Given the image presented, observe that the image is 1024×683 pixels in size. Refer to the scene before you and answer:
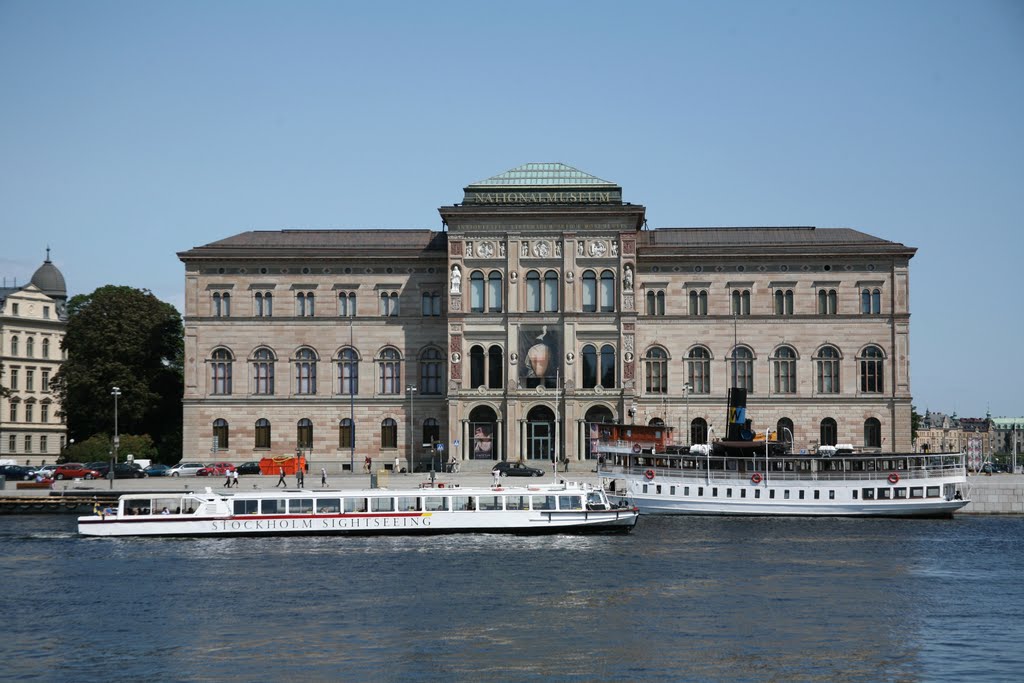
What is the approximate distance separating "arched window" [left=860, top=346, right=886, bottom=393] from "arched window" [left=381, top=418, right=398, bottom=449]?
38.9 m

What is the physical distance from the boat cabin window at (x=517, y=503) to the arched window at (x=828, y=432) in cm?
4669

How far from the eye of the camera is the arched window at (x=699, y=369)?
117375 mm

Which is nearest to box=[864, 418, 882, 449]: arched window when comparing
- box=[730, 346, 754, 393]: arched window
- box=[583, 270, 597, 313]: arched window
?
box=[730, 346, 754, 393]: arched window

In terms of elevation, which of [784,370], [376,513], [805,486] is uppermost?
[784,370]

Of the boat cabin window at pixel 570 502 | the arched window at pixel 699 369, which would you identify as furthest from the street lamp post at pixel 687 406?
the boat cabin window at pixel 570 502

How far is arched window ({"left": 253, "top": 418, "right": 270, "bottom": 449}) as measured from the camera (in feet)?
388

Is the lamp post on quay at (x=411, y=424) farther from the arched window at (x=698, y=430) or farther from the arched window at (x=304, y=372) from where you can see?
the arched window at (x=698, y=430)

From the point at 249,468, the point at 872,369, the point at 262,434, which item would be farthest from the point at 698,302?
the point at 249,468

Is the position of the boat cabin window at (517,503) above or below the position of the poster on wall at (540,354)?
below

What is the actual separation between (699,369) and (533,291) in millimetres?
15665

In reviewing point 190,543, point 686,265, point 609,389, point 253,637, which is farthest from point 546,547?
point 686,265

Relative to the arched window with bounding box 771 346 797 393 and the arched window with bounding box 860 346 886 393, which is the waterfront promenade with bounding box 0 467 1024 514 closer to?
the arched window with bounding box 860 346 886 393

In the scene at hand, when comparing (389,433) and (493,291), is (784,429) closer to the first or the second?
(493,291)

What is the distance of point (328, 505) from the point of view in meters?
76.9
